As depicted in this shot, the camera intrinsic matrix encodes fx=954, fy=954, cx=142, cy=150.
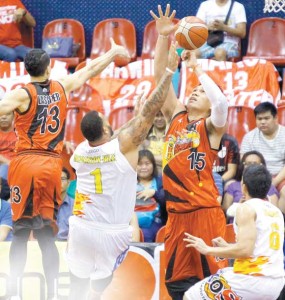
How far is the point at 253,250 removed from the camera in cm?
742

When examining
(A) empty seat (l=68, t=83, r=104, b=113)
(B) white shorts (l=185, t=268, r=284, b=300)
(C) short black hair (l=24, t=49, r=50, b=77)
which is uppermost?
(C) short black hair (l=24, t=49, r=50, b=77)

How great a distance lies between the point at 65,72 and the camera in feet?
42.9

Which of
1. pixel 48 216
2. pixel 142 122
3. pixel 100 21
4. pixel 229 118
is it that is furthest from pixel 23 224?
pixel 100 21

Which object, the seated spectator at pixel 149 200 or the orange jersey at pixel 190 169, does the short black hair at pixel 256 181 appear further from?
the seated spectator at pixel 149 200

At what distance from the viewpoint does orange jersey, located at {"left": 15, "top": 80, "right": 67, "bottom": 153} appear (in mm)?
8453

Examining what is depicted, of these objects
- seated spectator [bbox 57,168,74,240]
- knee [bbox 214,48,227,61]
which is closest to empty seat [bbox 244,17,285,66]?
knee [bbox 214,48,227,61]

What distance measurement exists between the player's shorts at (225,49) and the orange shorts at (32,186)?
5.13 m

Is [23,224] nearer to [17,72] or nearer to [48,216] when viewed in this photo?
[48,216]

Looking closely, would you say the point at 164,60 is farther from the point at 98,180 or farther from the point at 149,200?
the point at 149,200

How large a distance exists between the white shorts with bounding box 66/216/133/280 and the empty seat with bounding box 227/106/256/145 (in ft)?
14.0

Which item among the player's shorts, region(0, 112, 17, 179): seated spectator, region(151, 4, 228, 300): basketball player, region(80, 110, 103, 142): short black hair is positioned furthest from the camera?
the player's shorts

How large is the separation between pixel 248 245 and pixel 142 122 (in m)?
1.32

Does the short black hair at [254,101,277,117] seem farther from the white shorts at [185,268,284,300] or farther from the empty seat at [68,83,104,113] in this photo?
the white shorts at [185,268,284,300]

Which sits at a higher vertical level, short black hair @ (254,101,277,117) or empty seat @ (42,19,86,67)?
empty seat @ (42,19,86,67)
